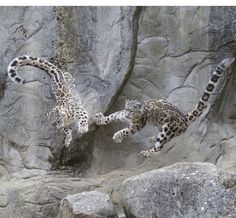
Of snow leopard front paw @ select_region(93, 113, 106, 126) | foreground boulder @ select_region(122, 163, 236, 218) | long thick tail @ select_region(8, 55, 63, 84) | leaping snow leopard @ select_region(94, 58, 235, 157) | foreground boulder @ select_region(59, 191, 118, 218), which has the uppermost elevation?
long thick tail @ select_region(8, 55, 63, 84)

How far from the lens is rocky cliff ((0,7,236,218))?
4.98 m

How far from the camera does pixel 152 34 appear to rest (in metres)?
5.10

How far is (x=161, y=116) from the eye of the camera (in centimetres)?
471

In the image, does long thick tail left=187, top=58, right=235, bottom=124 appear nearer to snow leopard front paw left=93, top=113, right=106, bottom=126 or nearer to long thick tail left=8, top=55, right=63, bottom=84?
snow leopard front paw left=93, top=113, right=106, bottom=126

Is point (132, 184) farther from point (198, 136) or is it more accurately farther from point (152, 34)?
point (152, 34)

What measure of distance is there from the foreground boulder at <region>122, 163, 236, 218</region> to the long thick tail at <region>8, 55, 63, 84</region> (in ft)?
3.74

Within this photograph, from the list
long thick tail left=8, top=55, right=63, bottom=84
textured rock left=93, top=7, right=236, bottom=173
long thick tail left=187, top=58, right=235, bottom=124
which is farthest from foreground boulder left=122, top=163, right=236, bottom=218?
long thick tail left=8, top=55, right=63, bottom=84

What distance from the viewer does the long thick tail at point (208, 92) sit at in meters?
4.78

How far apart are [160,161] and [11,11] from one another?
1.61 m

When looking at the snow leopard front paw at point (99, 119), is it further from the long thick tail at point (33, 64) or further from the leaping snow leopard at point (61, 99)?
the long thick tail at point (33, 64)

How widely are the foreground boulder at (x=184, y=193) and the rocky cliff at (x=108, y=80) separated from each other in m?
0.90

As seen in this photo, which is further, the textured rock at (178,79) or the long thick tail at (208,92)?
the textured rock at (178,79)

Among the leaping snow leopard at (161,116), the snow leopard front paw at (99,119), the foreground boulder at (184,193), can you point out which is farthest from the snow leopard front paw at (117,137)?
the foreground boulder at (184,193)

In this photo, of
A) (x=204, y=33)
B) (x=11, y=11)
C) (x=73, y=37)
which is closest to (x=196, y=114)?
(x=204, y=33)
